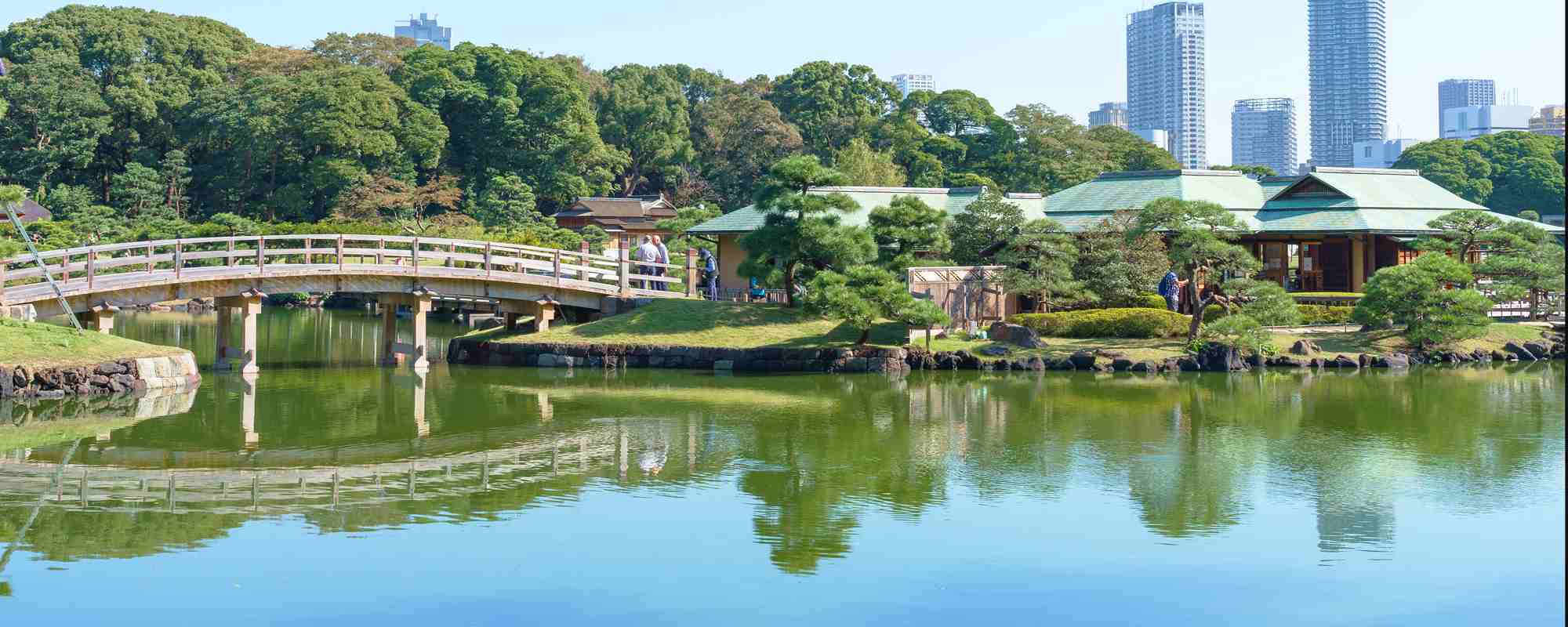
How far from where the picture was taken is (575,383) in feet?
72.9

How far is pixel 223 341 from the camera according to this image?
955 inches

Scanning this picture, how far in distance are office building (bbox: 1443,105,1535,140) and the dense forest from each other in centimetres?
8598

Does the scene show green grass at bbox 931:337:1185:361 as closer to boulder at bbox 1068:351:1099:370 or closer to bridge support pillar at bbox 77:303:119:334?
boulder at bbox 1068:351:1099:370

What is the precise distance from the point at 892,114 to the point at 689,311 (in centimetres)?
3596

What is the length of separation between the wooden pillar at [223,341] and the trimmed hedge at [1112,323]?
13.1 meters

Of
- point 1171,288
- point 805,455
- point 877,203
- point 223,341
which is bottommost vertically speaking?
point 805,455

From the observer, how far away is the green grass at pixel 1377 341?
979 inches

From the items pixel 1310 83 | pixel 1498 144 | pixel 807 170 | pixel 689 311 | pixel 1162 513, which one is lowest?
pixel 1162 513

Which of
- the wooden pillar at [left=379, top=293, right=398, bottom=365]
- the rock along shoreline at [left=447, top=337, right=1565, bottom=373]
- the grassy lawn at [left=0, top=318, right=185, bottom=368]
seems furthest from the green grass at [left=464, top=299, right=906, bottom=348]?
the grassy lawn at [left=0, top=318, right=185, bottom=368]

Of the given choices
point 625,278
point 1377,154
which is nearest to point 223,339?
point 625,278

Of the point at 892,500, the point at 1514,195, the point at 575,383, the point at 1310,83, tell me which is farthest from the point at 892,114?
the point at 1310,83

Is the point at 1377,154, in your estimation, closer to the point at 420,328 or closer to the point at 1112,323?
the point at 1112,323

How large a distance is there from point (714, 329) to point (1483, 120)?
155 m

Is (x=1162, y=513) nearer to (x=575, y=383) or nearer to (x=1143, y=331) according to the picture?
(x=575, y=383)
